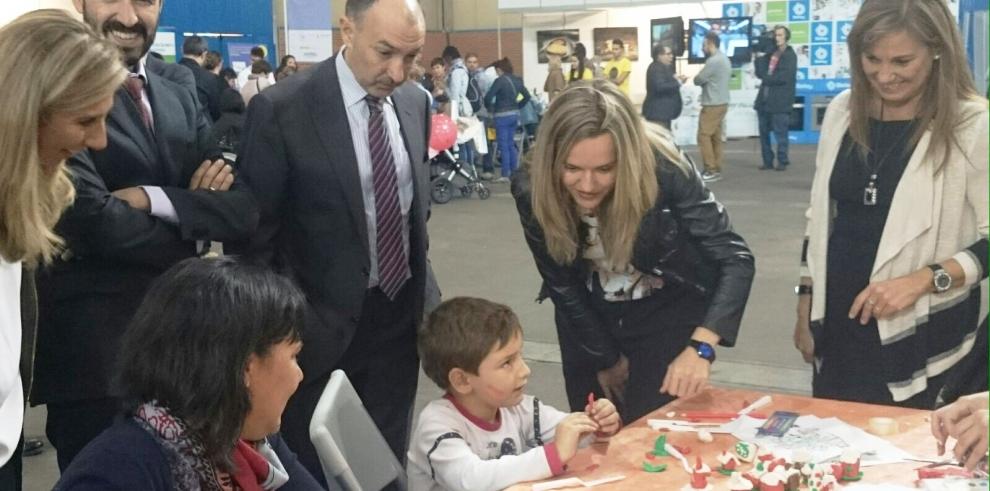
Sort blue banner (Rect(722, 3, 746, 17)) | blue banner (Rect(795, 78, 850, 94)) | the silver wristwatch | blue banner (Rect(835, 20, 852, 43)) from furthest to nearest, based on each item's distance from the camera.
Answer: blue banner (Rect(795, 78, 850, 94)) < blue banner (Rect(722, 3, 746, 17)) < blue banner (Rect(835, 20, 852, 43)) < the silver wristwatch

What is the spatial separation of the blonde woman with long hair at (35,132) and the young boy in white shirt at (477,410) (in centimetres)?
79

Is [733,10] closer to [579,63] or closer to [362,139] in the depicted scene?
[579,63]

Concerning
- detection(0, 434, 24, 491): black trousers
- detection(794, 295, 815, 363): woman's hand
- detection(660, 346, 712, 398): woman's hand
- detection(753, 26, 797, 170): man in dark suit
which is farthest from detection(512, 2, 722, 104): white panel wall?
detection(0, 434, 24, 491): black trousers

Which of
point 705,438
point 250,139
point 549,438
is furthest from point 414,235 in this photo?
point 705,438

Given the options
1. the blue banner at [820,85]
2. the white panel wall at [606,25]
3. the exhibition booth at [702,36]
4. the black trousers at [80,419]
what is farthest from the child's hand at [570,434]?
the white panel wall at [606,25]

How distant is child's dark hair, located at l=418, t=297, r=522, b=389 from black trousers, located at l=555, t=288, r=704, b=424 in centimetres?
31

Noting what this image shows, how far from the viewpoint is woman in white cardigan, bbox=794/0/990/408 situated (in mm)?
2434

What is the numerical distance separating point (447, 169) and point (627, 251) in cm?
869

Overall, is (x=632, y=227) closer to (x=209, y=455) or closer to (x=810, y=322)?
(x=810, y=322)

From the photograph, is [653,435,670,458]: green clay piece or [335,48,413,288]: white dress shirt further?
[335,48,413,288]: white dress shirt

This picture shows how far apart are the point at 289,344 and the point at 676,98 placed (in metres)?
10.9

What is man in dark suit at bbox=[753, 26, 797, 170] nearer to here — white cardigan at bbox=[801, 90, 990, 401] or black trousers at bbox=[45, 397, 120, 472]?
white cardigan at bbox=[801, 90, 990, 401]

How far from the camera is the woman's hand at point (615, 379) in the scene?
2678mm

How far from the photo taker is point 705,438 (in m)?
2.17
